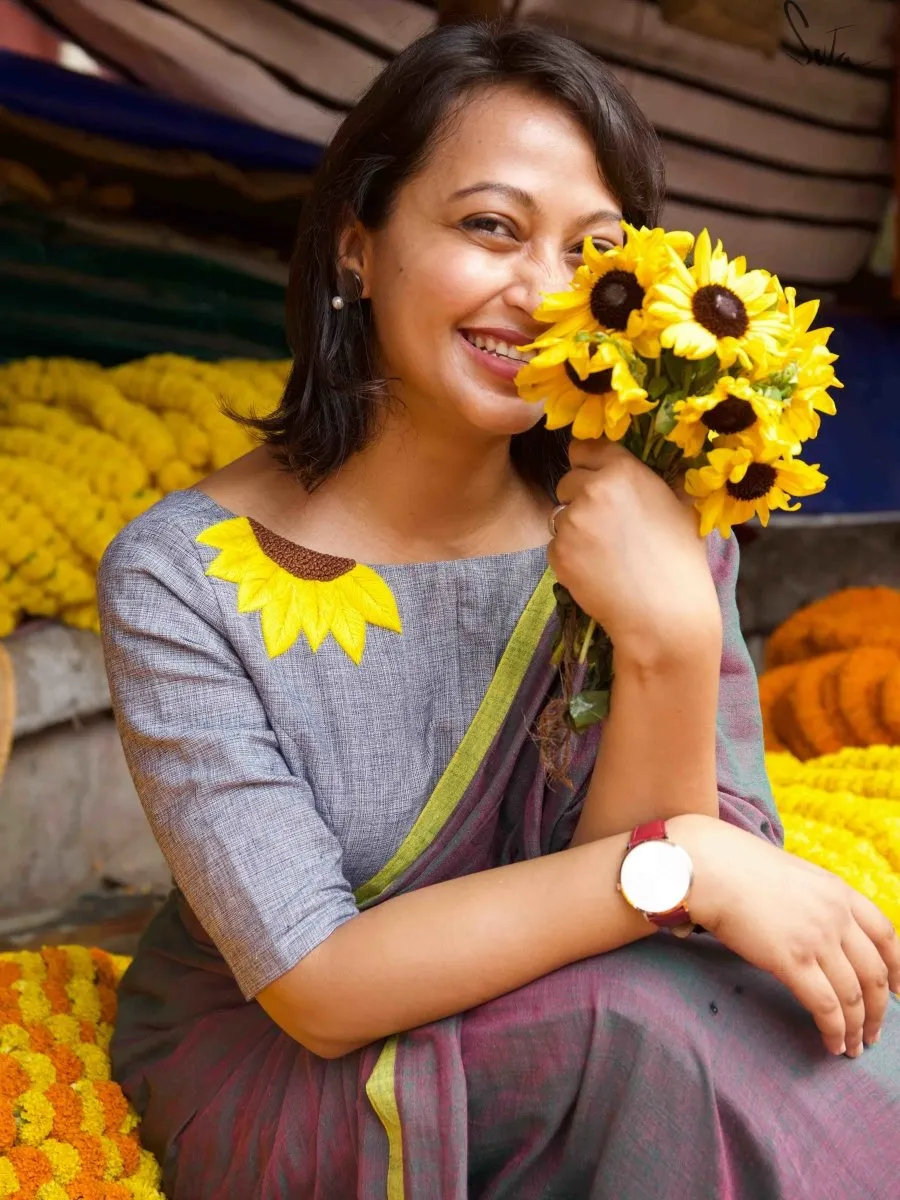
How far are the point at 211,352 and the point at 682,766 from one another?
1.82 meters

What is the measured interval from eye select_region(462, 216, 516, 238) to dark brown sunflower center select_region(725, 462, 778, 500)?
15.4 inches

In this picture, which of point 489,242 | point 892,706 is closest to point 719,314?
point 489,242

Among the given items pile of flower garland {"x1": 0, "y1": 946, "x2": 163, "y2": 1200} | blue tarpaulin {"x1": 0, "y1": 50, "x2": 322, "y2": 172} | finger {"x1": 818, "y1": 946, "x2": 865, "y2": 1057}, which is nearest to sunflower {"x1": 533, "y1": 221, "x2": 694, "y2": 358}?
finger {"x1": 818, "y1": 946, "x2": 865, "y2": 1057}

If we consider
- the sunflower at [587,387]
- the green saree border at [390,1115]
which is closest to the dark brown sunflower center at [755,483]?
the sunflower at [587,387]

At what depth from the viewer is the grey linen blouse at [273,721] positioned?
123cm

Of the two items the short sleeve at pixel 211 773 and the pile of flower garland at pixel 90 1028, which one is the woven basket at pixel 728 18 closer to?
the pile of flower garland at pixel 90 1028

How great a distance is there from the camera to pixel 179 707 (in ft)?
4.22

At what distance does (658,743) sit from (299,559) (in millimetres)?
440

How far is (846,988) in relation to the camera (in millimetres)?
1165

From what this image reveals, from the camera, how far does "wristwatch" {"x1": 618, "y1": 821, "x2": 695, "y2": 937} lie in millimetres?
1160

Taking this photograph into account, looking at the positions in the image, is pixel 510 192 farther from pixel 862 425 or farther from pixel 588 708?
pixel 862 425

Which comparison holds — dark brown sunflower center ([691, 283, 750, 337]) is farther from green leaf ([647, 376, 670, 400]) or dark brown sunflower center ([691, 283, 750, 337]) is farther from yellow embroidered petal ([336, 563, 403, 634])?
yellow embroidered petal ([336, 563, 403, 634])

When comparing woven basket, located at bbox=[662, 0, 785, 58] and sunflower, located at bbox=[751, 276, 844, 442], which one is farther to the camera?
woven basket, located at bbox=[662, 0, 785, 58]

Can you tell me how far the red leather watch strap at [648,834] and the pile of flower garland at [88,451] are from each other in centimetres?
133
